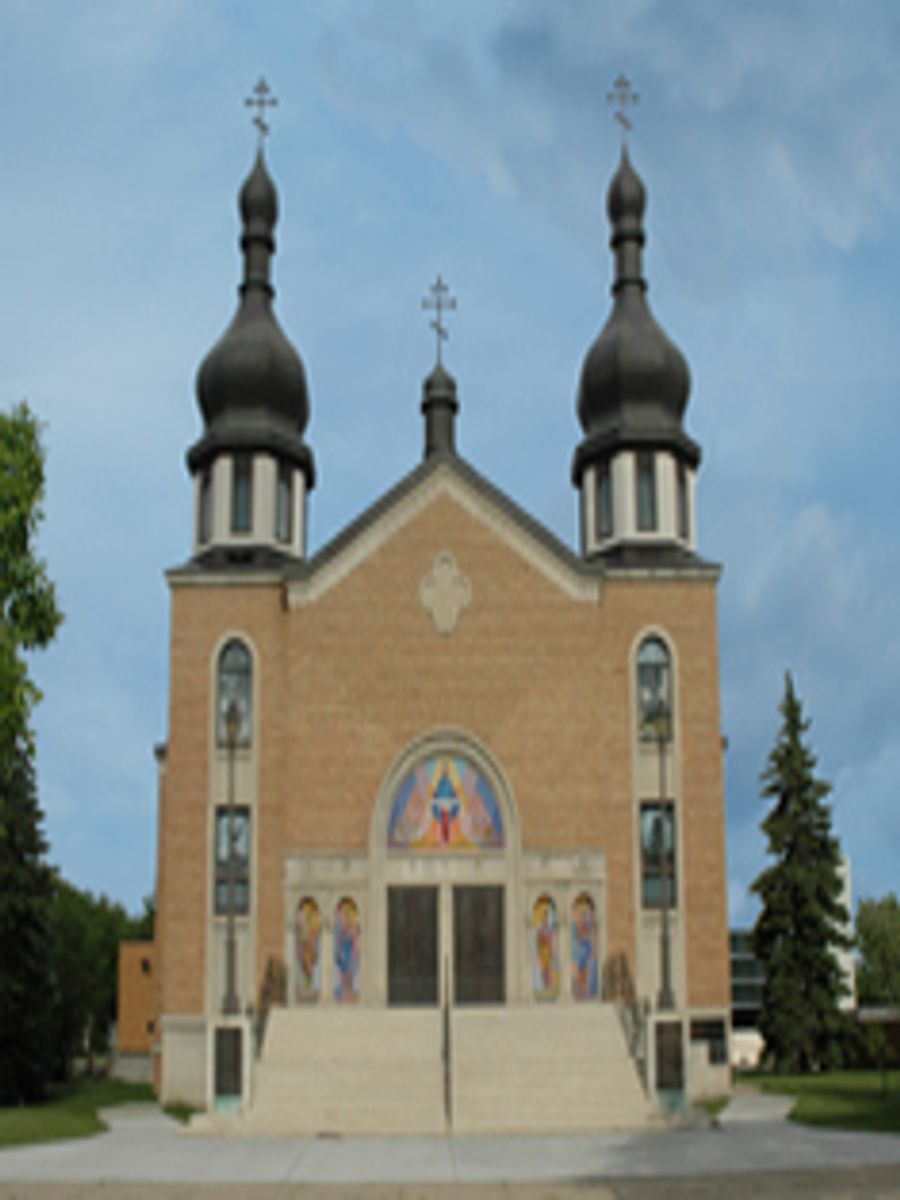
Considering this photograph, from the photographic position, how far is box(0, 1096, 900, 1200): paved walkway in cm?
1627

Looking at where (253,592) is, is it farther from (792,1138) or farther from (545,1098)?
(792,1138)

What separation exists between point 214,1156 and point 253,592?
1375 cm

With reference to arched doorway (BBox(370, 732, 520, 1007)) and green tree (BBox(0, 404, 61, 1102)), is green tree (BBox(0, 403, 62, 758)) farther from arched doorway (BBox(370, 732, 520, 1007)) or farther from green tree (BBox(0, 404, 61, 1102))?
arched doorway (BBox(370, 732, 520, 1007))

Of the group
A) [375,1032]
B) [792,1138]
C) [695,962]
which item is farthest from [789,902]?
[792,1138]

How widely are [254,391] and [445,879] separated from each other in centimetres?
1140

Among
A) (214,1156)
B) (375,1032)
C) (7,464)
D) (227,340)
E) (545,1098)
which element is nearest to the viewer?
(214,1156)

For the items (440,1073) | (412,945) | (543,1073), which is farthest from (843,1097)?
(412,945)

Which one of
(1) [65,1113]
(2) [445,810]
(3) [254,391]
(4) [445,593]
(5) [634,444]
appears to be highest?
(3) [254,391]

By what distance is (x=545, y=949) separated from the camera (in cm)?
2938

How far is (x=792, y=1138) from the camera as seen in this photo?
20.4 meters

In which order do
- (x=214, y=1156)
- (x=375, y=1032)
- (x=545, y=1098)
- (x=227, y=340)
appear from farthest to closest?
(x=227, y=340), (x=375, y=1032), (x=545, y=1098), (x=214, y=1156)

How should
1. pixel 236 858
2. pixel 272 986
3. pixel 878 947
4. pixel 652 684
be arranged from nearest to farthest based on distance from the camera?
pixel 272 986
pixel 236 858
pixel 652 684
pixel 878 947

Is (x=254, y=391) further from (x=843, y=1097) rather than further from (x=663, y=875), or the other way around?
(x=843, y=1097)

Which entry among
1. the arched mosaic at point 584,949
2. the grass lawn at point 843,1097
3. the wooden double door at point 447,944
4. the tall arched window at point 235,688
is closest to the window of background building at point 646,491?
the arched mosaic at point 584,949
